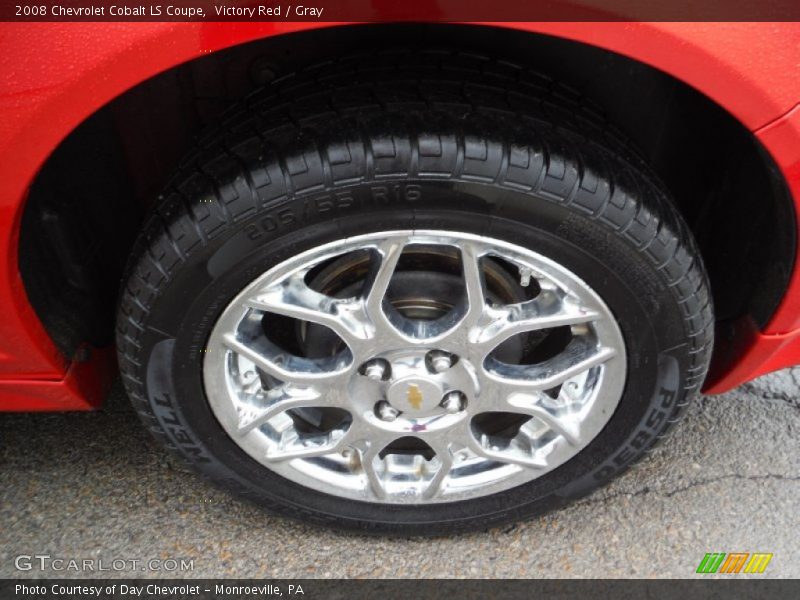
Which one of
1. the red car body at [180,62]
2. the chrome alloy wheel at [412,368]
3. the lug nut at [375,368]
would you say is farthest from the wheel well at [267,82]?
the lug nut at [375,368]

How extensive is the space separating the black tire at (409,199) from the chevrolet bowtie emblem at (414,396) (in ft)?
1.23

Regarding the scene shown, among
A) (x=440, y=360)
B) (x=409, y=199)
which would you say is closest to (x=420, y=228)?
(x=409, y=199)

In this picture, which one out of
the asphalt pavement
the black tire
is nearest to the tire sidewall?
the black tire

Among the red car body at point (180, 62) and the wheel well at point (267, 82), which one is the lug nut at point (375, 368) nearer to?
the wheel well at point (267, 82)

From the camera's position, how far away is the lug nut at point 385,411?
1664 mm

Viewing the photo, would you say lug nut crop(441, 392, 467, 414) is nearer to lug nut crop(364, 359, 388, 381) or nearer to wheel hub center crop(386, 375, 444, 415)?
wheel hub center crop(386, 375, 444, 415)

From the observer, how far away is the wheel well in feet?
5.14

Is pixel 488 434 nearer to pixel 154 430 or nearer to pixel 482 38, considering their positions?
pixel 154 430

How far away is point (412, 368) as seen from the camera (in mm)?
1600

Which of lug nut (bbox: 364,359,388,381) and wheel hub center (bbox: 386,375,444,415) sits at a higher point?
lug nut (bbox: 364,359,388,381)

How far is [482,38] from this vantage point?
157 cm

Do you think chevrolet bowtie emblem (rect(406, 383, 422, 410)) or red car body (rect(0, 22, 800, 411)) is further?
chevrolet bowtie emblem (rect(406, 383, 422, 410))

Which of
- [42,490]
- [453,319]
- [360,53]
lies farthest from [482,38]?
[42,490]

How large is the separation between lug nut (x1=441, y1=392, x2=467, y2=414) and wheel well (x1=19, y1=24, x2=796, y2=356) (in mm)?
634
